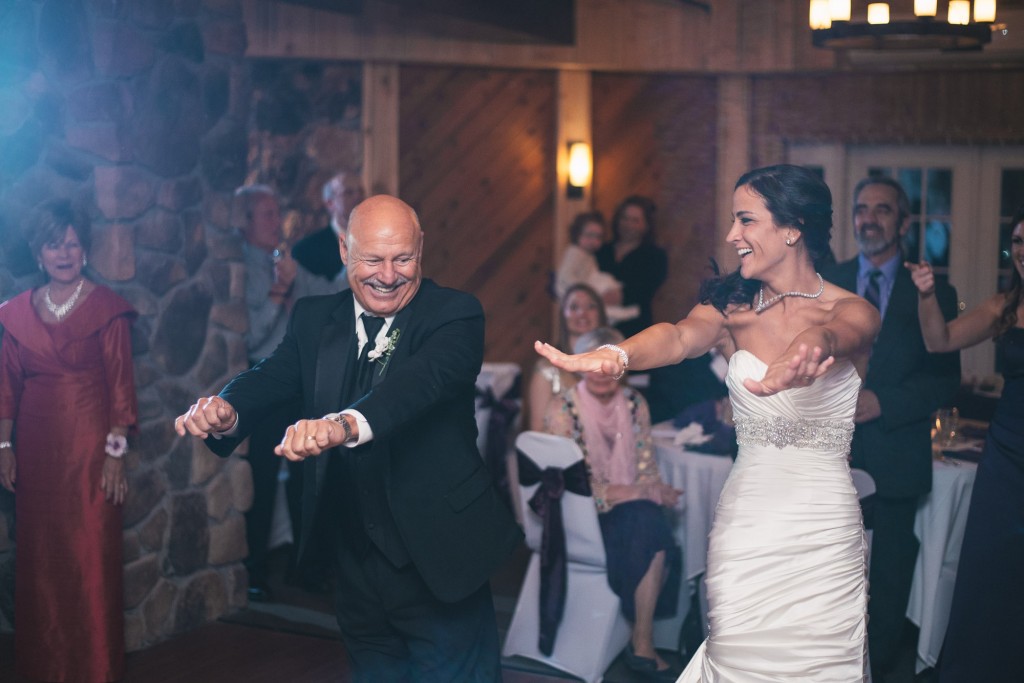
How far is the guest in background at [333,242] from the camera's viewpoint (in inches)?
228

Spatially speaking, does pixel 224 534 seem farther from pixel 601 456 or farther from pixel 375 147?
Answer: pixel 375 147

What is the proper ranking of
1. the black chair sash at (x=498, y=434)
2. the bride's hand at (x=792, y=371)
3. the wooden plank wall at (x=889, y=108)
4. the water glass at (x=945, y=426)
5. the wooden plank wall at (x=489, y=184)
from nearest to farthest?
the bride's hand at (x=792, y=371)
the water glass at (x=945, y=426)
the black chair sash at (x=498, y=434)
the wooden plank wall at (x=889, y=108)
the wooden plank wall at (x=489, y=184)

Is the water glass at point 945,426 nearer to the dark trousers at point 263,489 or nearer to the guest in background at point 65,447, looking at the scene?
the dark trousers at point 263,489

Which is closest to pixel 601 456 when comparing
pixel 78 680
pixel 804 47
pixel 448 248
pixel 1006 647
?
pixel 1006 647

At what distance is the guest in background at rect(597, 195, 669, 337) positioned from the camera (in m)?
7.66

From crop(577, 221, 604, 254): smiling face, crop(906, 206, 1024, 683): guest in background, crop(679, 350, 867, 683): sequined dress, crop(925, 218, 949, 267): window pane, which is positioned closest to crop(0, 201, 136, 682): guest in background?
crop(679, 350, 867, 683): sequined dress

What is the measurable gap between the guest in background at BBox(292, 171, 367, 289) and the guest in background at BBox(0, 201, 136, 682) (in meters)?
→ 1.61

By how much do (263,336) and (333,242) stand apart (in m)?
0.71

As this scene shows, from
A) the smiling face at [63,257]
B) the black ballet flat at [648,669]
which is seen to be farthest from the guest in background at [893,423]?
the smiling face at [63,257]

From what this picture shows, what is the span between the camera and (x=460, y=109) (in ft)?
26.9

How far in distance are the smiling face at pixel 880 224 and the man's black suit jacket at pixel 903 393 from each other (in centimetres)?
11

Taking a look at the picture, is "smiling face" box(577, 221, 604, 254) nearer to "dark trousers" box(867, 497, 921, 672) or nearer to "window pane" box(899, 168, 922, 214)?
"window pane" box(899, 168, 922, 214)

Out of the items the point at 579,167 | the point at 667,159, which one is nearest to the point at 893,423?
the point at 579,167

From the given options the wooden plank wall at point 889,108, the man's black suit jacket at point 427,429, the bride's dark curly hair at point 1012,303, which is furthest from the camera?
the wooden plank wall at point 889,108
